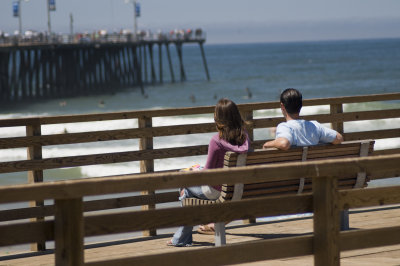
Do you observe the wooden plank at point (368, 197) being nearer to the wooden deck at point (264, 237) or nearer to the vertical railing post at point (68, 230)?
the wooden deck at point (264, 237)

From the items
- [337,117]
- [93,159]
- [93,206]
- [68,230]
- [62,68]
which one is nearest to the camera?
[68,230]

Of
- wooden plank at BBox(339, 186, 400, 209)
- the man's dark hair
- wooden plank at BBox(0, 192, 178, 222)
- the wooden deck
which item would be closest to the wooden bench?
the man's dark hair

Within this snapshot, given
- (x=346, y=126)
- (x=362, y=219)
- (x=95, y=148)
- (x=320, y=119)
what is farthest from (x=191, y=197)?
(x=346, y=126)

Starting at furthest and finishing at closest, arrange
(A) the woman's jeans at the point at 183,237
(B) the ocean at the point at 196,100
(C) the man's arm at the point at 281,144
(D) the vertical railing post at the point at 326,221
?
(B) the ocean at the point at 196,100 < (A) the woman's jeans at the point at 183,237 < (C) the man's arm at the point at 281,144 < (D) the vertical railing post at the point at 326,221

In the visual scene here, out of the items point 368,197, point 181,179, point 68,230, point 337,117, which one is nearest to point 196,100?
point 337,117

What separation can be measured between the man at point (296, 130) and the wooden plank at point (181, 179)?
1452 mm

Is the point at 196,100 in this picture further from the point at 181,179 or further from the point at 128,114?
the point at 181,179

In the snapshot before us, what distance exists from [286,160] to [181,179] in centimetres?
181

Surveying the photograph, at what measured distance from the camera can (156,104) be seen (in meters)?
49.2

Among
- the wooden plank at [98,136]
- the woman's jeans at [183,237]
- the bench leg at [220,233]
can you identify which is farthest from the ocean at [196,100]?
the bench leg at [220,233]

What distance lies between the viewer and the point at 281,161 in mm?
4816

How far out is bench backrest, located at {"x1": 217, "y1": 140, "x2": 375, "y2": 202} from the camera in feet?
15.4

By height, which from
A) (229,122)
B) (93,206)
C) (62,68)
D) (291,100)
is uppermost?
(62,68)

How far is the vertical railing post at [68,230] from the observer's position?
2965 mm
